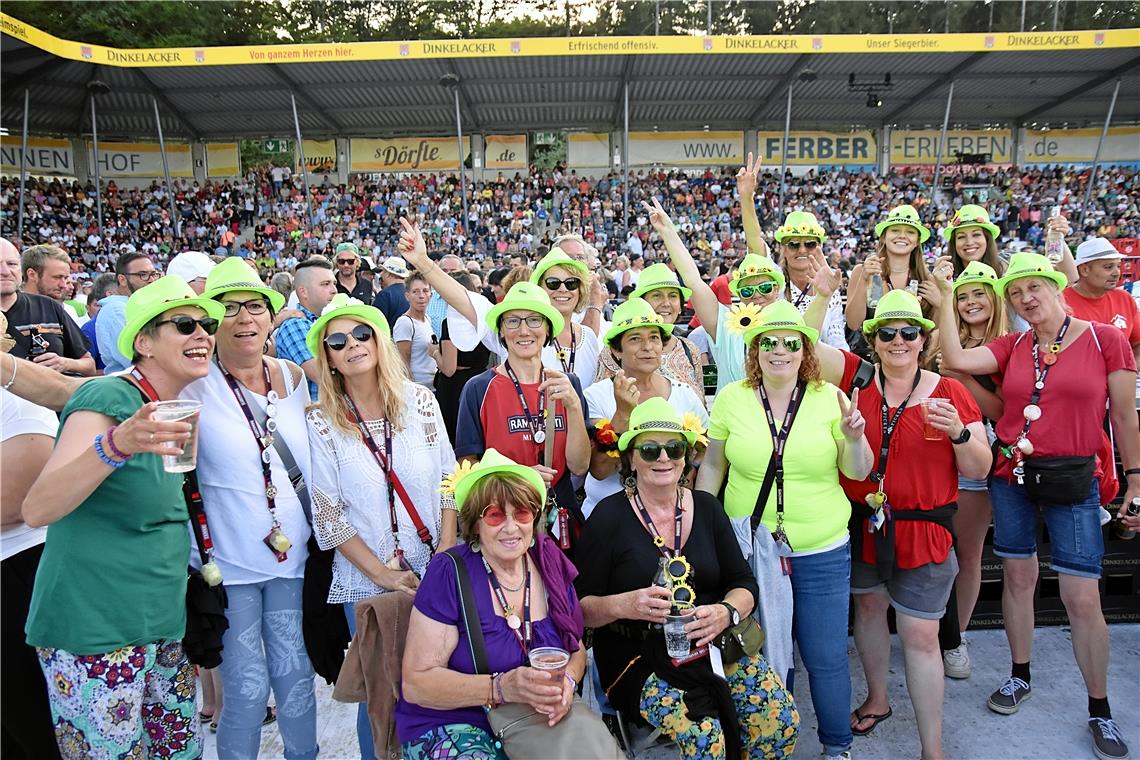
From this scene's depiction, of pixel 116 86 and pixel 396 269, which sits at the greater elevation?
pixel 116 86

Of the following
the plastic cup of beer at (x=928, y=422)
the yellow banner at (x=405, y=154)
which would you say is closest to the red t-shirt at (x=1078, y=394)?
the plastic cup of beer at (x=928, y=422)

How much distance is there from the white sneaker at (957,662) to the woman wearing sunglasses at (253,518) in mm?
3212

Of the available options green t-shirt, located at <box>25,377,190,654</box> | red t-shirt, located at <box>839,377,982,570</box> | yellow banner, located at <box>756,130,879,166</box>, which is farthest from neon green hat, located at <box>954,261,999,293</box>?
yellow banner, located at <box>756,130,879,166</box>

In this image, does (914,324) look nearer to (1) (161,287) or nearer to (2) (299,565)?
(2) (299,565)

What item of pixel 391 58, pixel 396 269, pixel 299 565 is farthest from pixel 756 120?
pixel 299 565

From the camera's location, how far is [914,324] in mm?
3100

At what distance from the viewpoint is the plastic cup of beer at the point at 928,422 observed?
2.87 m

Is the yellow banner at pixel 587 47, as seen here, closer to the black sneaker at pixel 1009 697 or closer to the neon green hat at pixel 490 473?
the black sneaker at pixel 1009 697

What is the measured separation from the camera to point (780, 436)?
3.02 meters

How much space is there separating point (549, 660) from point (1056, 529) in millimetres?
2716

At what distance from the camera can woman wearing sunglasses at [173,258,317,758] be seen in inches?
101

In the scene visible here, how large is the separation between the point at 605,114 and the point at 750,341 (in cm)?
2272

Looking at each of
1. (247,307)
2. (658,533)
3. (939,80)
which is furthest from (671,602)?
(939,80)

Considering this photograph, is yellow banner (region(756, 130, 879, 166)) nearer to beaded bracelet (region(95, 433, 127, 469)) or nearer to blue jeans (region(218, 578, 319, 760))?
blue jeans (region(218, 578, 319, 760))
